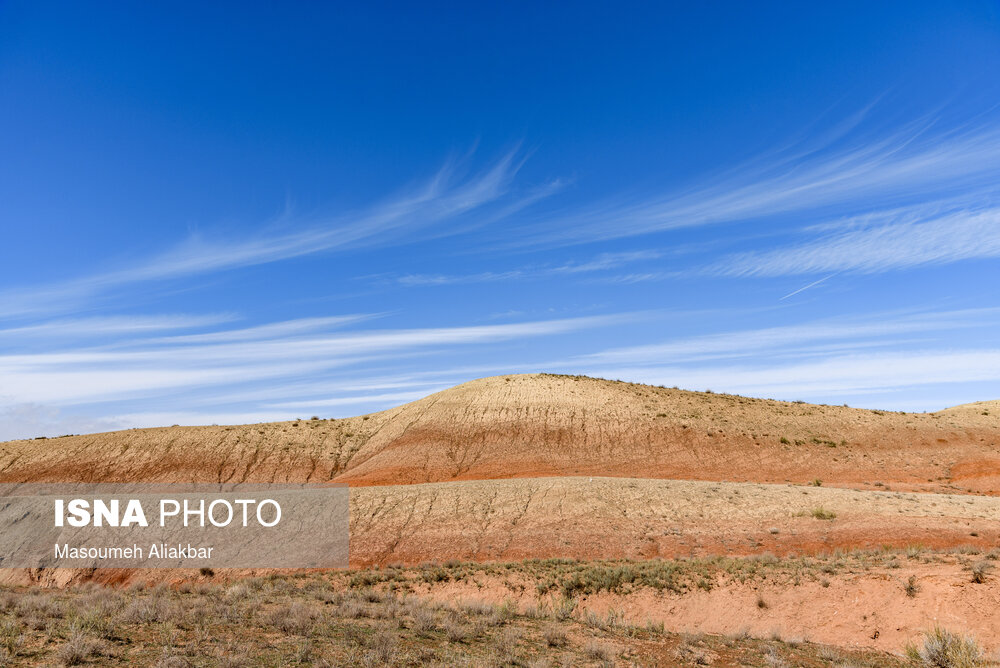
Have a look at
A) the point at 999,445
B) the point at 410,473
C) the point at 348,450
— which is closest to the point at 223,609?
the point at 410,473

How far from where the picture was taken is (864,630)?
15789 millimetres

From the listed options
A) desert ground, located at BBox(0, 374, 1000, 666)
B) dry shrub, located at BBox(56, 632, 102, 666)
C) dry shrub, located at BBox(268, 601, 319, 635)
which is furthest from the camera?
desert ground, located at BBox(0, 374, 1000, 666)

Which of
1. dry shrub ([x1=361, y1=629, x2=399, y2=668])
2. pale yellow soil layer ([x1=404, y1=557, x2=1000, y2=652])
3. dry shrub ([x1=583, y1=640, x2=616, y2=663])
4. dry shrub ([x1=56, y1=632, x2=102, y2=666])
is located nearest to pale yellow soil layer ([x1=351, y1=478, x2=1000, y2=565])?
pale yellow soil layer ([x1=404, y1=557, x2=1000, y2=652])

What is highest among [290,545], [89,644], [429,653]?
[89,644]

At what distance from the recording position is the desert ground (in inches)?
525

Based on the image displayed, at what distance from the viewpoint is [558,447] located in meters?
57.7

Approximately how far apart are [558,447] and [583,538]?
2676cm

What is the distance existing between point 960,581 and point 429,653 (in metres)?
15.6

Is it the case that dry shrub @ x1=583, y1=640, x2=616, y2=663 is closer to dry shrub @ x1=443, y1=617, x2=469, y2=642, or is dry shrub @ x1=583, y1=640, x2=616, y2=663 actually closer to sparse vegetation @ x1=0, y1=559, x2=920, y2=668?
sparse vegetation @ x1=0, y1=559, x2=920, y2=668

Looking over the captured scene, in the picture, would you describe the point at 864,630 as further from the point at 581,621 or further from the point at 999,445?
the point at 999,445

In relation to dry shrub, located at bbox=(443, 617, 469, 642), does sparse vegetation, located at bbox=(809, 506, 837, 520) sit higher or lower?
lower

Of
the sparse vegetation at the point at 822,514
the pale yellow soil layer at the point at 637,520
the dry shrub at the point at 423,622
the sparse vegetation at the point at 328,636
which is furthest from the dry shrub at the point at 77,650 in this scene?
the sparse vegetation at the point at 822,514

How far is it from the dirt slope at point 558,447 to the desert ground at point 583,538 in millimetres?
272

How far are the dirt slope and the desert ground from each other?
272mm
